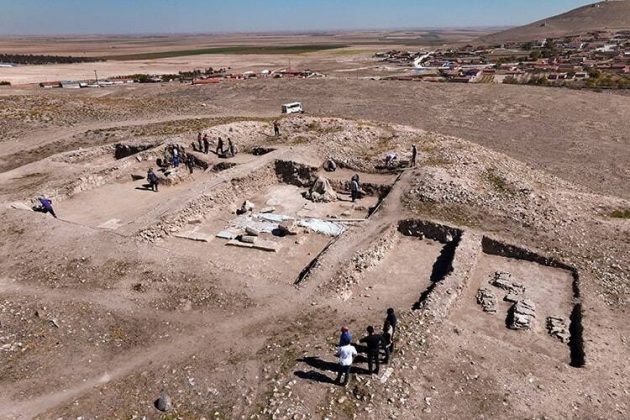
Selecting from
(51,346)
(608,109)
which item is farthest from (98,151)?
(608,109)

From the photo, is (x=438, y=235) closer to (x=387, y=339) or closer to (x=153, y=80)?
(x=387, y=339)

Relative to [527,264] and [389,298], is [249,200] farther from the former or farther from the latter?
[527,264]

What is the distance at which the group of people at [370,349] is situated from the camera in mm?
10844

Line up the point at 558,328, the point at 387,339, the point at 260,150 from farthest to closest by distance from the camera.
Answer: the point at 260,150 < the point at 558,328 < the point at 387,339

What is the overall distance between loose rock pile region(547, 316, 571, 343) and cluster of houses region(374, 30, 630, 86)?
65453mm

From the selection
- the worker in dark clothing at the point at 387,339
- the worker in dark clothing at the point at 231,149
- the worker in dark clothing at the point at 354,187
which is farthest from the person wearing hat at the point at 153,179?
the worker in dark clothing at the point at 387,339

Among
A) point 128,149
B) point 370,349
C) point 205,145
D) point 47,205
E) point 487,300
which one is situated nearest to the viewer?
point 370,349

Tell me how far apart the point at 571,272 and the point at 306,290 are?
35.0 feet

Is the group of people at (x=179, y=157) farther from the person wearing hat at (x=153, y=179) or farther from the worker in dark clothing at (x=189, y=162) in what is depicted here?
the person wearing hat at (x=153, y=179)

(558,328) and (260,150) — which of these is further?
(260,150)

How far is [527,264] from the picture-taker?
18.5 m

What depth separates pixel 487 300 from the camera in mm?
16016

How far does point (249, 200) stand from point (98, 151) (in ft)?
46.7

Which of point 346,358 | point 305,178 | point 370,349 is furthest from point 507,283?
point 305,178
